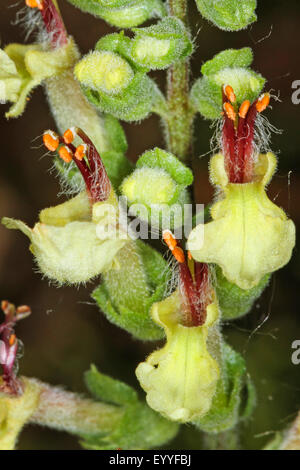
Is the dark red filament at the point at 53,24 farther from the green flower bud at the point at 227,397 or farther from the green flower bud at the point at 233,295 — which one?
the green flower bud at the point at 227,397

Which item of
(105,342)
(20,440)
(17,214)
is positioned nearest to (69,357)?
(105,342)

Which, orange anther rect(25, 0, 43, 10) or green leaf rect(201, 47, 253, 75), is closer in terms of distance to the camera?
green leaf rect(201, 47, 253, 75)

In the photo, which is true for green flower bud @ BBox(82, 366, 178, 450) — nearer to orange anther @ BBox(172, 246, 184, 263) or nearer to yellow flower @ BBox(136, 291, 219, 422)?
yellow flower @ BBox(136, 291, 219, 422)

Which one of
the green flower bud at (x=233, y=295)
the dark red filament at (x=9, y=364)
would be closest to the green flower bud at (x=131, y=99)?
the green flower bud at (x=233, y=295)

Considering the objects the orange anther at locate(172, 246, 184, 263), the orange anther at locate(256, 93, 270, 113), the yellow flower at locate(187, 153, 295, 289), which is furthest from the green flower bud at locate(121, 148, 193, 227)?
the orange anther at locate(256, 93, 270, 113)

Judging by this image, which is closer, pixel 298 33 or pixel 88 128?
pixel 88 128
